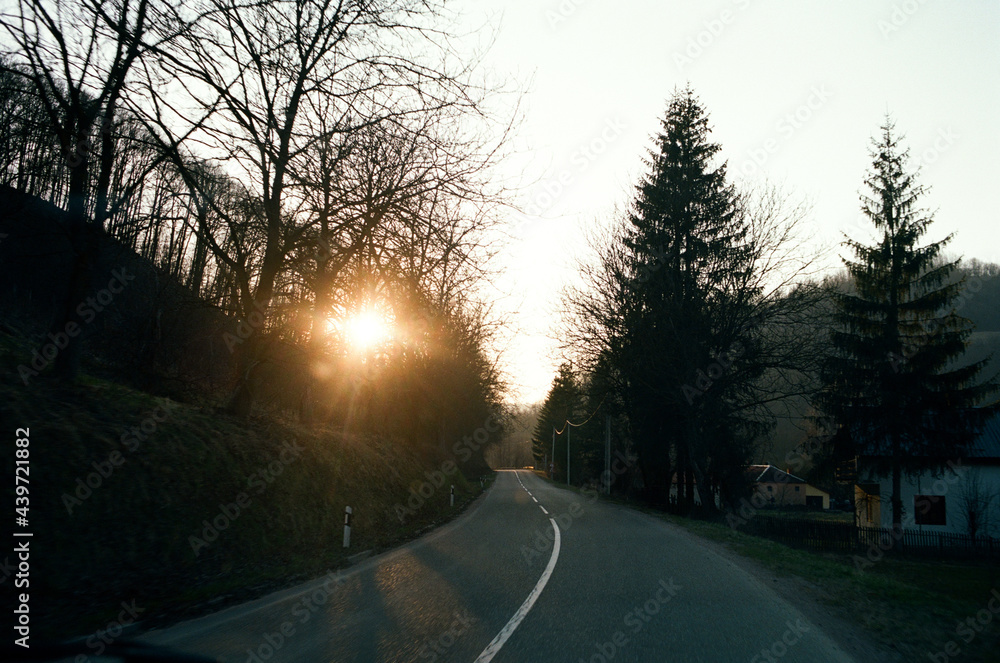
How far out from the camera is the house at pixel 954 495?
28484mm

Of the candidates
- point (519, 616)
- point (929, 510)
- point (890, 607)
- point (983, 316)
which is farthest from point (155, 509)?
point (983, 316)

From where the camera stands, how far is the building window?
29.5 meters

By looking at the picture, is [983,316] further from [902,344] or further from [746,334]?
[746,334]

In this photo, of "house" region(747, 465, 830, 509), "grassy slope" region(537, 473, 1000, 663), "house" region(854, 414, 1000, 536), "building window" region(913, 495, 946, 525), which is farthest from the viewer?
"house" region(747, 465, 830, 509)

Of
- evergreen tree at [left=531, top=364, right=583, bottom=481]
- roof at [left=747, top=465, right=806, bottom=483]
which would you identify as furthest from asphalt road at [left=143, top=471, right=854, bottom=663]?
roof at [left=747, top=465, right=806, bottom=483]

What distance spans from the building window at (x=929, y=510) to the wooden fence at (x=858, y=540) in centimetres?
255

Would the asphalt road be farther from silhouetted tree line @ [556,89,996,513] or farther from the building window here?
the building window

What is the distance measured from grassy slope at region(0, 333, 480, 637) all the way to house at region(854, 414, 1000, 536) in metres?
27.9

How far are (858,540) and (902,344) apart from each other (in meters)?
9.30

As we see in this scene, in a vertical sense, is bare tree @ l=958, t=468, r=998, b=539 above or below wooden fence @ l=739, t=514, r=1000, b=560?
above

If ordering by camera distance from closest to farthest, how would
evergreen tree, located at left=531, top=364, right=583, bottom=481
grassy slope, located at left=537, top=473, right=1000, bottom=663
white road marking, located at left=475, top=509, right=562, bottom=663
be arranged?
white road marking, located at left=475, top=509, right=562, bottom=663
grassy slope, located at left=537, top=473, right=1000, bottom=663
evergreen tree, located at left=531, top=364, right=583, bottom=481

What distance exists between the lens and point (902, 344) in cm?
2597

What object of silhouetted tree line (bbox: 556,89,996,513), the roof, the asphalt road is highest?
silhouetted tree line (bbox: 556,89,996,513)

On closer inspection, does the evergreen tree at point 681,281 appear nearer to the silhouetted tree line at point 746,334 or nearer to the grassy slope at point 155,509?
the silhouetted tree line at point 746,334
